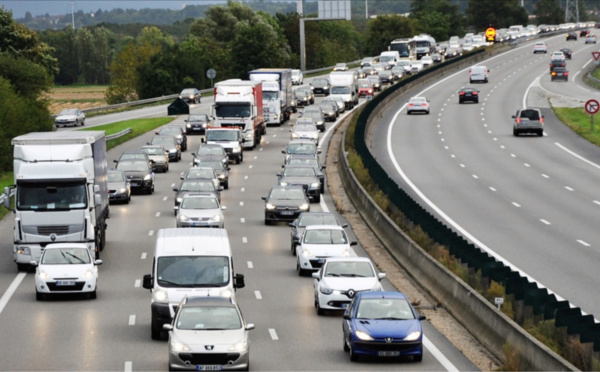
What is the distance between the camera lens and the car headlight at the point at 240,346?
2166cm

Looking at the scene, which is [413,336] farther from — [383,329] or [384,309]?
[384,309]

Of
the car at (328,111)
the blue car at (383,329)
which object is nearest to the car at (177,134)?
the car at (328,111)

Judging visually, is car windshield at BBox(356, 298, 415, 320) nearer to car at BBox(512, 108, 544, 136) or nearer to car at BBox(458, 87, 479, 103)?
car at BBox(512, 108, 544, 136)

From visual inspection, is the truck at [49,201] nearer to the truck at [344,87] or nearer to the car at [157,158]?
the car at [157,158]

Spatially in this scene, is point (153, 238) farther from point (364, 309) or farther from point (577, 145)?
point (577, 145)

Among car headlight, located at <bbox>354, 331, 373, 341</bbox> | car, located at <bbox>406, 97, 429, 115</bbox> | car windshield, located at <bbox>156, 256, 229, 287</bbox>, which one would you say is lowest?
car, located at <bbox>406, 97, 429, 115</bbox>

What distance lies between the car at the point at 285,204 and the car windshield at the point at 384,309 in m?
22.0

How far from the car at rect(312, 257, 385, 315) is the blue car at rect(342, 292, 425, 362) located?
172 inches

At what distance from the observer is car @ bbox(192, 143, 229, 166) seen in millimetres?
62197

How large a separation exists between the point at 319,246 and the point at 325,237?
2.17 ft

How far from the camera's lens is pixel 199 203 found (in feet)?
144

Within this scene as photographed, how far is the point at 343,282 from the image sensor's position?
95.1ft

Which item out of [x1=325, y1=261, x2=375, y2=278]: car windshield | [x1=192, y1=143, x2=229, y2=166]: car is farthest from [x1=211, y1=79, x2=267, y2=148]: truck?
[x1=325, y1=261, x2=375, y2=278]: car windshield

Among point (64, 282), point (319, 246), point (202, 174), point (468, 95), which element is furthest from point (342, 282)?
point (468, 95)
